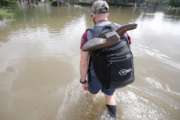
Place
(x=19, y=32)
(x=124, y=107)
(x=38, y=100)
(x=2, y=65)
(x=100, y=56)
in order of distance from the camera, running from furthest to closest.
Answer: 1. (x=19, y=32)
2. (x=2, y=65)
3. (x=38, y=100)
4. (x=124, y=107)
5. (x=100, y=56)

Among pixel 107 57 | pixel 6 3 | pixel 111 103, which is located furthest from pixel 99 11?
pixel 6 3

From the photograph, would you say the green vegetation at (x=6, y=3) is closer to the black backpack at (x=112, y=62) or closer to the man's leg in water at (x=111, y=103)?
the man's leg in water at (x=111, y=103)

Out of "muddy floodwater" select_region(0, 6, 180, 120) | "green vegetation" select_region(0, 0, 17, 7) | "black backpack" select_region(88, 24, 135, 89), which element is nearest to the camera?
"black backpack" select_region(88, 24, 135, 89)

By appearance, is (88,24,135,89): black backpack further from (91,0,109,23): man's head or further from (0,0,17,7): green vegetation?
(0,0,17,7): green vegetation

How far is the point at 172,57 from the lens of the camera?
4551 millimetres

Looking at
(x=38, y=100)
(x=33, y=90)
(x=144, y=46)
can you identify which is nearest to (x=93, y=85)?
(x=38, y=100)

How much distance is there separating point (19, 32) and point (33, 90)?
4.60 m

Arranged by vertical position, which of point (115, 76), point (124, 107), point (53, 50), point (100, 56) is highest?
point (100, 56)

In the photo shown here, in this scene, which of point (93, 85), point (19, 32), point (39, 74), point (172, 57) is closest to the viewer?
point (93, 85)

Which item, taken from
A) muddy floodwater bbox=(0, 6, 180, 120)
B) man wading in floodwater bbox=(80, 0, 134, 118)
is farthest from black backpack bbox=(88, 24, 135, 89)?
muddy floodwater bbox=(0, 6, 180, 120)

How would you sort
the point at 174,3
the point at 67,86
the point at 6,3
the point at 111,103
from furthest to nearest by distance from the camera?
1. the point at 174,3
2. the point at 6,3
3. the point at 67,86
4. the point at 111,103

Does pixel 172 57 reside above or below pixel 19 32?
below

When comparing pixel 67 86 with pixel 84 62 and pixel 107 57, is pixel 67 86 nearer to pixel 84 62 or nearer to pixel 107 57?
pixel 84 62

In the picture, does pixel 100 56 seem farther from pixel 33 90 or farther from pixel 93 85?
pixel 33 90
